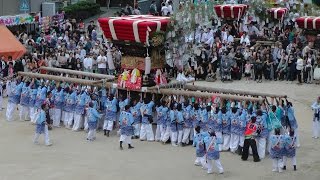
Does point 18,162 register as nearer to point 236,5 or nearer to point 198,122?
point 198,122

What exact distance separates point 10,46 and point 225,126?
1371 centimetres

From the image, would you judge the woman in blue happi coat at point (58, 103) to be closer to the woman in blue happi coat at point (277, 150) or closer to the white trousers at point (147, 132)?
the white trousers at point (147, 132)

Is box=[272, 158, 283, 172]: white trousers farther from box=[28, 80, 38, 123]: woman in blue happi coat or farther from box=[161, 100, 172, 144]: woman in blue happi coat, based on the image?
box=[28, 80, 38, 123]: woman in blue happi coat

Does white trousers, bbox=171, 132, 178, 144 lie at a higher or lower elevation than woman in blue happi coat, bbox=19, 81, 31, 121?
lower

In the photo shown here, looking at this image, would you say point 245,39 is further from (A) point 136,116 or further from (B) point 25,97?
(B) point 25,97

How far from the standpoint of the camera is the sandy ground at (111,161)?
17.7 meters

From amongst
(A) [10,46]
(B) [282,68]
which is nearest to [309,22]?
(B) [282,68]

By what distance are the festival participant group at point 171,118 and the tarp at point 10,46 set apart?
5965 mm

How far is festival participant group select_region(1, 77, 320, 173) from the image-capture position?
18.0 m

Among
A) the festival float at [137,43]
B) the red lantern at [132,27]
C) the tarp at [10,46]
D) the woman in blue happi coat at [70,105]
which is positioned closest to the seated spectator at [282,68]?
the festival float at [137,43]

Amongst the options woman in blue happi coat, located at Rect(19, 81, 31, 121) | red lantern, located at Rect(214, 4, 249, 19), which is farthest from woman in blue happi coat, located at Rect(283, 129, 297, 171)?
red lantern, located at Rect(214, 4, 249, 19)

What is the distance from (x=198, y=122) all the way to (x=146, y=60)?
307cm

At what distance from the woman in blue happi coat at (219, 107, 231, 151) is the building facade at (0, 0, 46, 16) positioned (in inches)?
720

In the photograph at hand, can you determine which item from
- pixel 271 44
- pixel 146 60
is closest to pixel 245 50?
pixel 271 44
